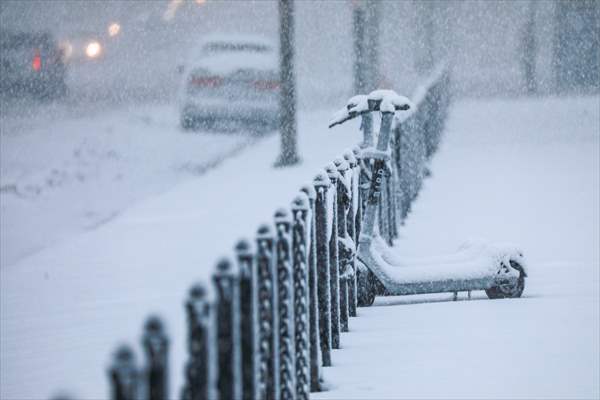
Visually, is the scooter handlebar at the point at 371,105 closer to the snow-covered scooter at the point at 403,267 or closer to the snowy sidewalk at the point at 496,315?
the snow-covered scooter at the point at 403,267

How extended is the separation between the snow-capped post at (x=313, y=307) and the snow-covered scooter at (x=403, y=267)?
1738 millimetres

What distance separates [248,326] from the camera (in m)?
3.74

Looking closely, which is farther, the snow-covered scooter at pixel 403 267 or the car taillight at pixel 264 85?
the car taillight at pixel 264 85

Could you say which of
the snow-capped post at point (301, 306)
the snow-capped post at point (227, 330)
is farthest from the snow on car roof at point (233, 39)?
the snow-capped post at point (227, 330)

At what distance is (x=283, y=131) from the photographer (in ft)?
54.5

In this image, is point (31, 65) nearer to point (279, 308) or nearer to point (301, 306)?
point (301, 306)

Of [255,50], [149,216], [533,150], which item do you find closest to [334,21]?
[255,50]

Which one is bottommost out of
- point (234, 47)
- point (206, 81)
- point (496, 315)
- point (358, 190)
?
point (496, 315)

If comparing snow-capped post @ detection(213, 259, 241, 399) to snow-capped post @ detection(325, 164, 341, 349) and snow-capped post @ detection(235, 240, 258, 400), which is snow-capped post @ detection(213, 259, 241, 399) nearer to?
snow-capped post @ detection(235, 240, 258, 400)

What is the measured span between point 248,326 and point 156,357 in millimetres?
1029

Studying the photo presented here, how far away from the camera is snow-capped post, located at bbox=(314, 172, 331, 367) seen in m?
5.46

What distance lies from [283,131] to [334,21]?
33741 mm

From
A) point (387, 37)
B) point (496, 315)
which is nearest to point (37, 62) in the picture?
point (387, 37)

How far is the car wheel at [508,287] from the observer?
7.10 metres
